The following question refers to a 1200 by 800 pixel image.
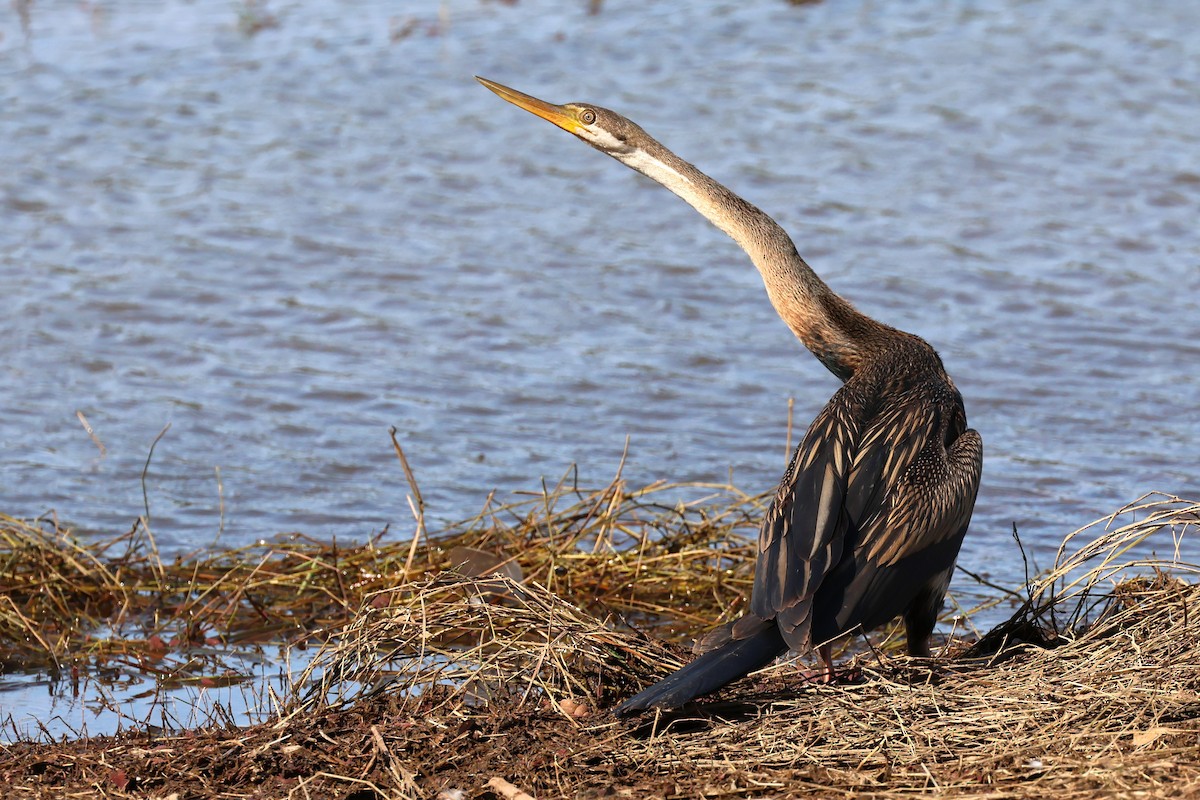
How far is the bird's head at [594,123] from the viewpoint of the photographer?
16.9ft

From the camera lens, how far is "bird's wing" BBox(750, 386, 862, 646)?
3955 mm

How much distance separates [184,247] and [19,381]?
1.70 metres

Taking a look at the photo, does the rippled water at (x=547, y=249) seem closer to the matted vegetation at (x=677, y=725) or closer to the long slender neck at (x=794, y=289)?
the long slender neck at (x=794, y=289)

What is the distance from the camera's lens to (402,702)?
403cm

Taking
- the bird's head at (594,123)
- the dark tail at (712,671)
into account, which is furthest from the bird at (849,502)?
the bird's head at (594,123)

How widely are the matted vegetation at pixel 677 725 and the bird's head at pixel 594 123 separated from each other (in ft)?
4.86

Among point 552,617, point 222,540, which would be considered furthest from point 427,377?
point 552,617

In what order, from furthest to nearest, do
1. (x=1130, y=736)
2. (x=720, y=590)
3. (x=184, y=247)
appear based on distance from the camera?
(x=184, y=247)
(x=720, y=590)
(x=1130, y=736)

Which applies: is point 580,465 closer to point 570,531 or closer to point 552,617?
point 570,531

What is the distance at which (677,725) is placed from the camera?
3.91 m

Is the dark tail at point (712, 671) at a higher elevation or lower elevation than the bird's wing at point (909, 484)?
lower

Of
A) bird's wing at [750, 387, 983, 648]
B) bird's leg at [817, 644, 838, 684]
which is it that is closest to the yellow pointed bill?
bird's wing at [750, 387, 983, 648]

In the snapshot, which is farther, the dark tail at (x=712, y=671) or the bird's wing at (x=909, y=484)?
the bird's wing at (x=909, y=484)

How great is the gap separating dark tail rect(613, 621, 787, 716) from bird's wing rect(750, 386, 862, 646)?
0.05 meters
